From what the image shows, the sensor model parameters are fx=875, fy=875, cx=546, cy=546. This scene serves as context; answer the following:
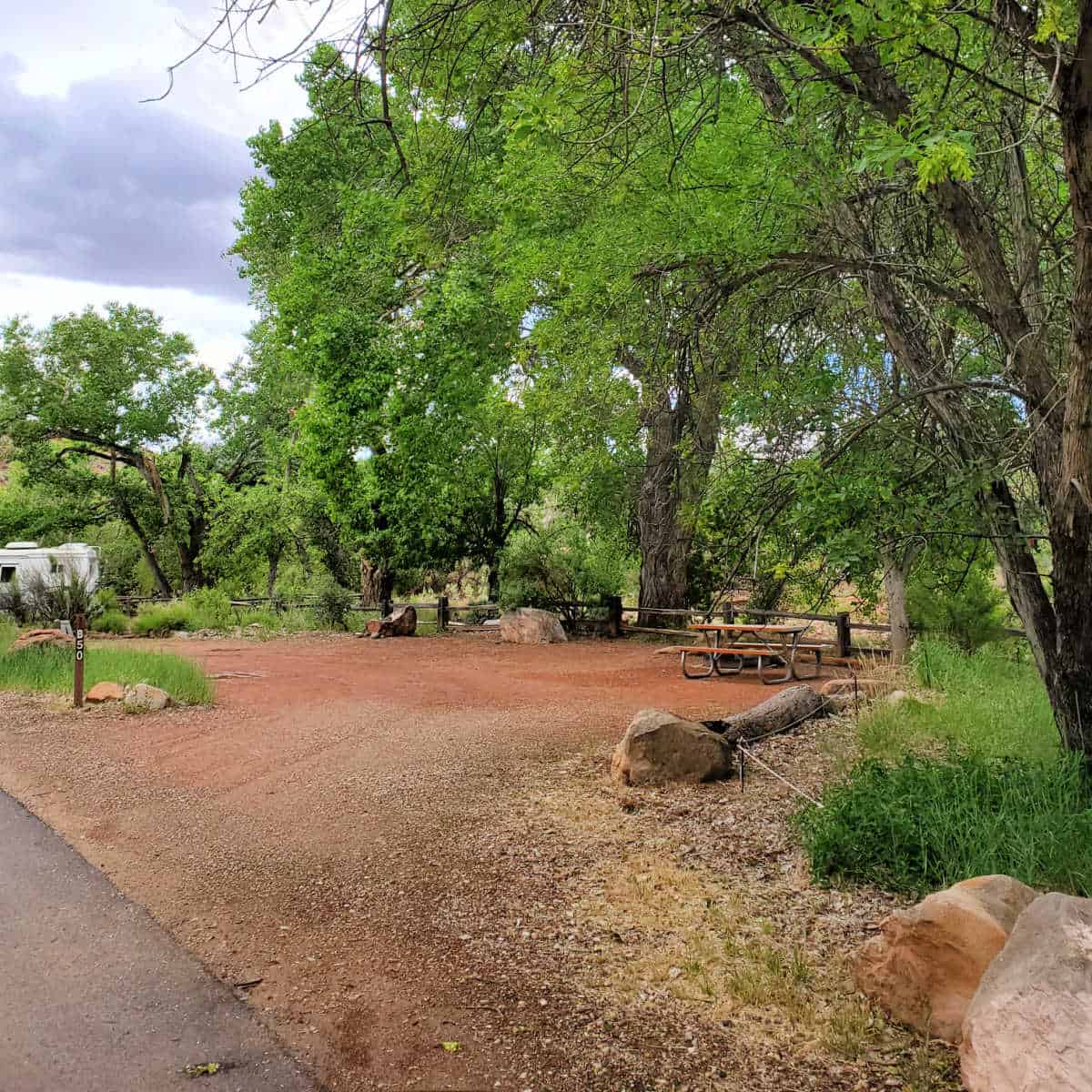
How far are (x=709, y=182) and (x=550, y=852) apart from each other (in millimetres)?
6048

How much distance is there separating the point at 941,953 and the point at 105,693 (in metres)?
9.44

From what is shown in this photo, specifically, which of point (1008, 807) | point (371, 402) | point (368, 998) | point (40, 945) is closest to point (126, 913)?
point (40, 945)

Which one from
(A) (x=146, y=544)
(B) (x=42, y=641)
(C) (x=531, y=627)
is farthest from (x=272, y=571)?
(B) (x=42, y=641)

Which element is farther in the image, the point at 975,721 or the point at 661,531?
the point at 661,531

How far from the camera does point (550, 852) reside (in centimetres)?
558

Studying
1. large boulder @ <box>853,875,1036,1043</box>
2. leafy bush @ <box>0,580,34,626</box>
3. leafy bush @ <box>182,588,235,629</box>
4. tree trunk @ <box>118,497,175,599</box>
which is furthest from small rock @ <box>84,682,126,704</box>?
tree trunk @ <box>118,497,175,599</box>

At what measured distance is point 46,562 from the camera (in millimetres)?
22047

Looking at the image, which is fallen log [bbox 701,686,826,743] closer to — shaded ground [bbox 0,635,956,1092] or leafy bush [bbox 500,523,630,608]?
shaded ground [bbox 0,635,956,1092]

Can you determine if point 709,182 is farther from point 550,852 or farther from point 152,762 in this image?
point 152,762

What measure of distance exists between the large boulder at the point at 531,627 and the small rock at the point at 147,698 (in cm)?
909

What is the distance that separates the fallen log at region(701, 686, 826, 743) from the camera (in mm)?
8078

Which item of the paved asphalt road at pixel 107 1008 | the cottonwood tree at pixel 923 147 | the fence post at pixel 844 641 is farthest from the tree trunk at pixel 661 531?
the paved asphalt road at pixel 107 1008

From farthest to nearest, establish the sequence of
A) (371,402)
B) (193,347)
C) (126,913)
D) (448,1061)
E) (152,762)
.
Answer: (193,347)
(371,402)
(152,762)
(126,913)
(448,1061)

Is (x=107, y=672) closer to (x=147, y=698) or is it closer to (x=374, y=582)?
(x=147, y=698)
